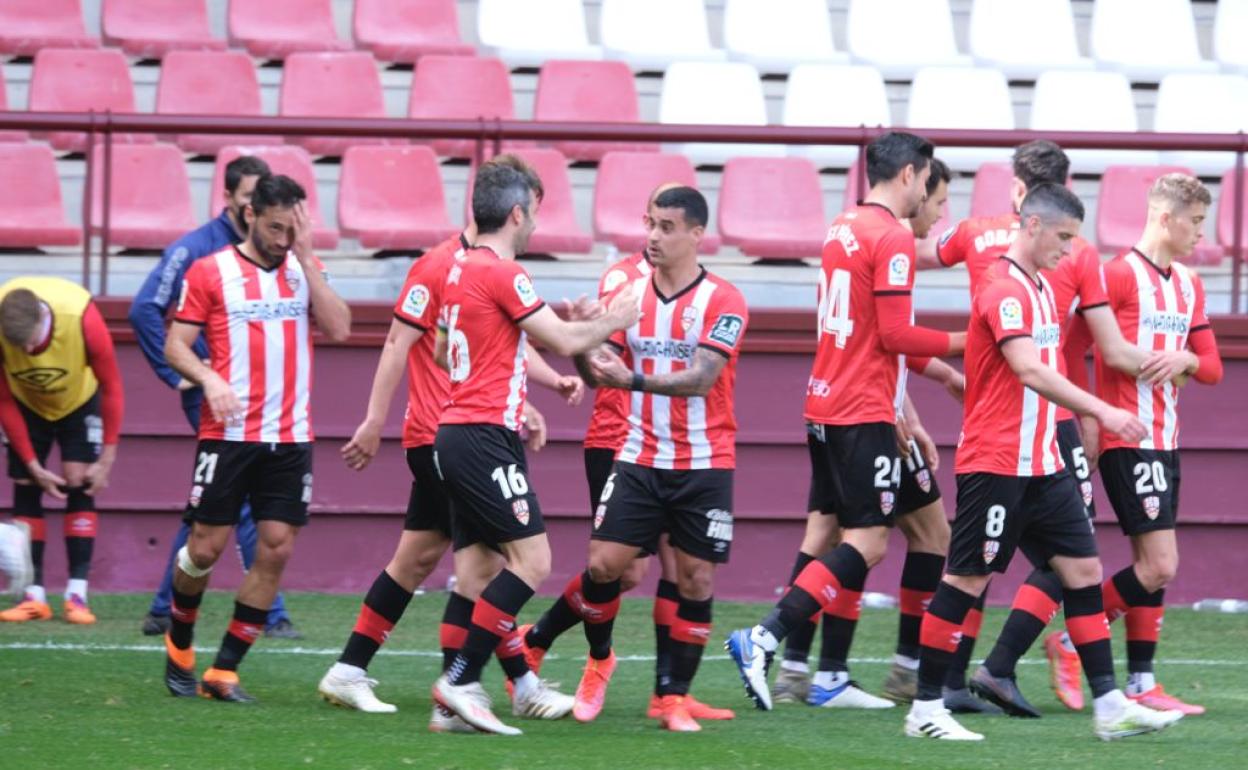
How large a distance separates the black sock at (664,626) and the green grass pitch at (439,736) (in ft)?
0.59

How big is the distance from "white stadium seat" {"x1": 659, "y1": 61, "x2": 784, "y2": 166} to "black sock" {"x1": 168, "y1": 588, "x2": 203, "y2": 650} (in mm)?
6231

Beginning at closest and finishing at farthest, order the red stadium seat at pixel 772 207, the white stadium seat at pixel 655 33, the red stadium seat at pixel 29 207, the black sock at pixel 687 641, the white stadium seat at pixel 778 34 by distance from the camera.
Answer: the black sock at pixel 687 641
the red stadium seat at pixel 29 207
the red stadium seat at pixel 772 207
the white stadium seat at pixel 655 33
the white stadium seat at pixel 778 34

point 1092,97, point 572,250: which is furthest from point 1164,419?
point 1092,97

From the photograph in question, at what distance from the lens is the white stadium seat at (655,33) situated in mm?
13383

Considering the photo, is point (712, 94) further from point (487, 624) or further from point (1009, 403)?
point (487, 624)

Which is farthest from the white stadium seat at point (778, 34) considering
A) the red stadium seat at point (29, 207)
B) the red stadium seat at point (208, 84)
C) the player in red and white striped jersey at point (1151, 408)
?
the player in red and white striped jersey at point (1151, 408)

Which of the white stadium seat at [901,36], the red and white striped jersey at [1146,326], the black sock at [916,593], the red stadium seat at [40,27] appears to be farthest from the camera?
the white stadium seat at [901,36]

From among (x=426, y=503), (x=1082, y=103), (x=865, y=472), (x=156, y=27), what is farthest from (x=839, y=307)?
(x=156, y=27)

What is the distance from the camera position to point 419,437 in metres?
7.13

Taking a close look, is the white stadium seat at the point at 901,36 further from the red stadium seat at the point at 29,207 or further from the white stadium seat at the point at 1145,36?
the red stadium seat at the point at 29,207

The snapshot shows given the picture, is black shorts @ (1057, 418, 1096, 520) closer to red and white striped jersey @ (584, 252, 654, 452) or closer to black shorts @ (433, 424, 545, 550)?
red and white striped jersey @ (584, 252, 654, 452)

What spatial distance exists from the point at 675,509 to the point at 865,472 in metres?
0.80

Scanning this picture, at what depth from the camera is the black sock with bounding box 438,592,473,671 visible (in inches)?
269

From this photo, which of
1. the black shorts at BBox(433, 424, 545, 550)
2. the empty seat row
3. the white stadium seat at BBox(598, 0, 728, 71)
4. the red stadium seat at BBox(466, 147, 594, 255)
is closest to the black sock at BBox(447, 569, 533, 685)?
the black shorts at BBox(433, 424, 545, 550)
